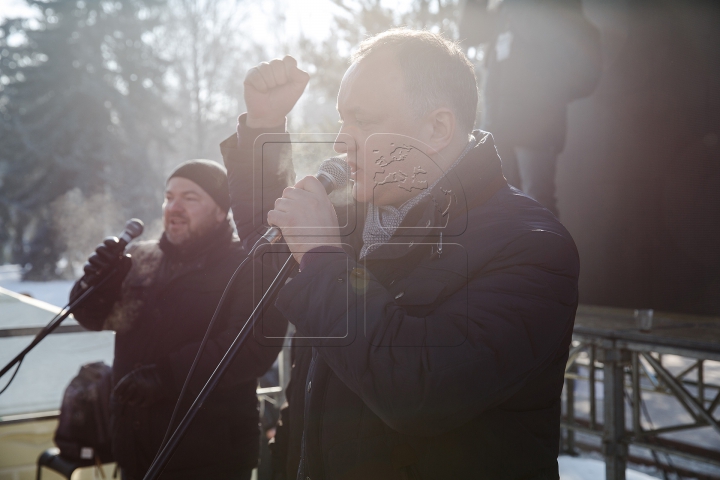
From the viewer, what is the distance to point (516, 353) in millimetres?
1055

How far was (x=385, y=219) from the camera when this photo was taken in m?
1.39

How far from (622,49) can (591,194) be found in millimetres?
1253

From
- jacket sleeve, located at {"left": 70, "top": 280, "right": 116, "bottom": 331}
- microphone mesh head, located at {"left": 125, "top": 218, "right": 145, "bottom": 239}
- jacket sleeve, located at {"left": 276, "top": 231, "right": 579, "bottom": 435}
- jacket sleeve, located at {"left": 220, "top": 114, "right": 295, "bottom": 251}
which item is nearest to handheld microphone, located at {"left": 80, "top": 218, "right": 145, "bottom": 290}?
microphone mesh head, located at {"left": 125, "top": 218, "right": 145, "bottom": 239}

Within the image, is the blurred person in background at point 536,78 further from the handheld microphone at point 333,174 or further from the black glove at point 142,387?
the handheld microphone at point 333,174


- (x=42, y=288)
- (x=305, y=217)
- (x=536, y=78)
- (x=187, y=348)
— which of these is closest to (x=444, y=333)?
(x=305, y=217)

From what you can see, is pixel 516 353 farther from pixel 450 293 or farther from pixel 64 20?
pixel 64 20

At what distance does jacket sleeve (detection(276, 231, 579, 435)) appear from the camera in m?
1.02

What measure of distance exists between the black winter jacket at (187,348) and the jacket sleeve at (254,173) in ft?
0.92

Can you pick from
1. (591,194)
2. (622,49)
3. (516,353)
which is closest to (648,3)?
(622,49)

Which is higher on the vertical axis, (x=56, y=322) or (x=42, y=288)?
(x=56, y=322)

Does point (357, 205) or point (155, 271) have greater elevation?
point (357, 205)

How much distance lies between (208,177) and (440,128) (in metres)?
1.67

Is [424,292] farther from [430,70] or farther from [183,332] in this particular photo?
[183,332]

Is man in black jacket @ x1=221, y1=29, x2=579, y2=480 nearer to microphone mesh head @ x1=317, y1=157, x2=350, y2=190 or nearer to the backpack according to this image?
microphone mesh head @ x1=317, y1=157, x2=350, y2=190
